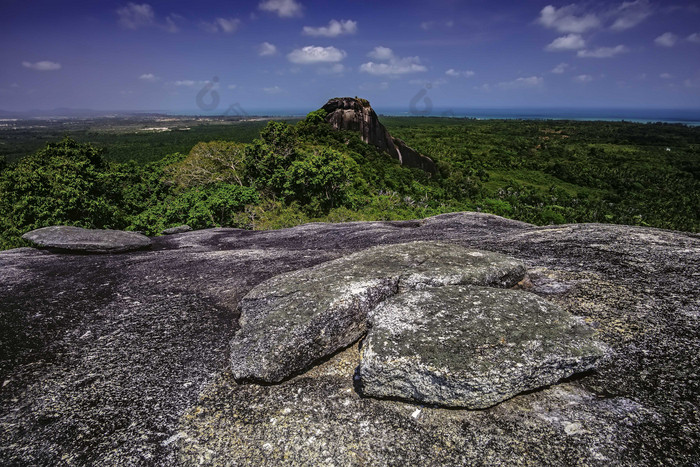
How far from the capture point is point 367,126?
214ft

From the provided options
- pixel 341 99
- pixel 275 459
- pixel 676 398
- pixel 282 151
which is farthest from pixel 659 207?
pixel 275 459

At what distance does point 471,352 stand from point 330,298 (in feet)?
9.19

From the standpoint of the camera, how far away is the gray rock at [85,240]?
1372 centimetres

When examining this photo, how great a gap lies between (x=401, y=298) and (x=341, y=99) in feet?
218

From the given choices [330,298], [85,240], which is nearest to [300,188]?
[85,240]

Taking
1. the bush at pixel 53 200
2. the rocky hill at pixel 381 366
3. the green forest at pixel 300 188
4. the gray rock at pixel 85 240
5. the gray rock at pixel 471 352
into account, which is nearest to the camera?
the rocky hill at pixel 381 366

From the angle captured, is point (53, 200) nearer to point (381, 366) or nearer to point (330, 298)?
point (330, 298)

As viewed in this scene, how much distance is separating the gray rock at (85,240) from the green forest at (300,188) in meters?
12.4

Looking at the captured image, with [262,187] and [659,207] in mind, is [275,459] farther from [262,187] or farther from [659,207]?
[659,207]

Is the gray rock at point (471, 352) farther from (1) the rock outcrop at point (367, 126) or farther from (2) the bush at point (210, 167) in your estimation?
(1) the rock outcrop at point (367, 126)

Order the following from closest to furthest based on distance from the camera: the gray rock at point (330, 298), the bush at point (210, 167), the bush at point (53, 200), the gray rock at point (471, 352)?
the gray rock at point (471, 352), the gray rock at point (330, 298), the bush at point (53, 200), the bush at point (210, 167)

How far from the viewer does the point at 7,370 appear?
21.3ft

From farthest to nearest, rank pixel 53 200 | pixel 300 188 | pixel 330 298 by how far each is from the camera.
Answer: pixel 300 188
pixel 53 200
pixel 330 298

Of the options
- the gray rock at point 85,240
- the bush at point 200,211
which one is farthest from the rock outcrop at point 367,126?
the gray rock at point 85,240
